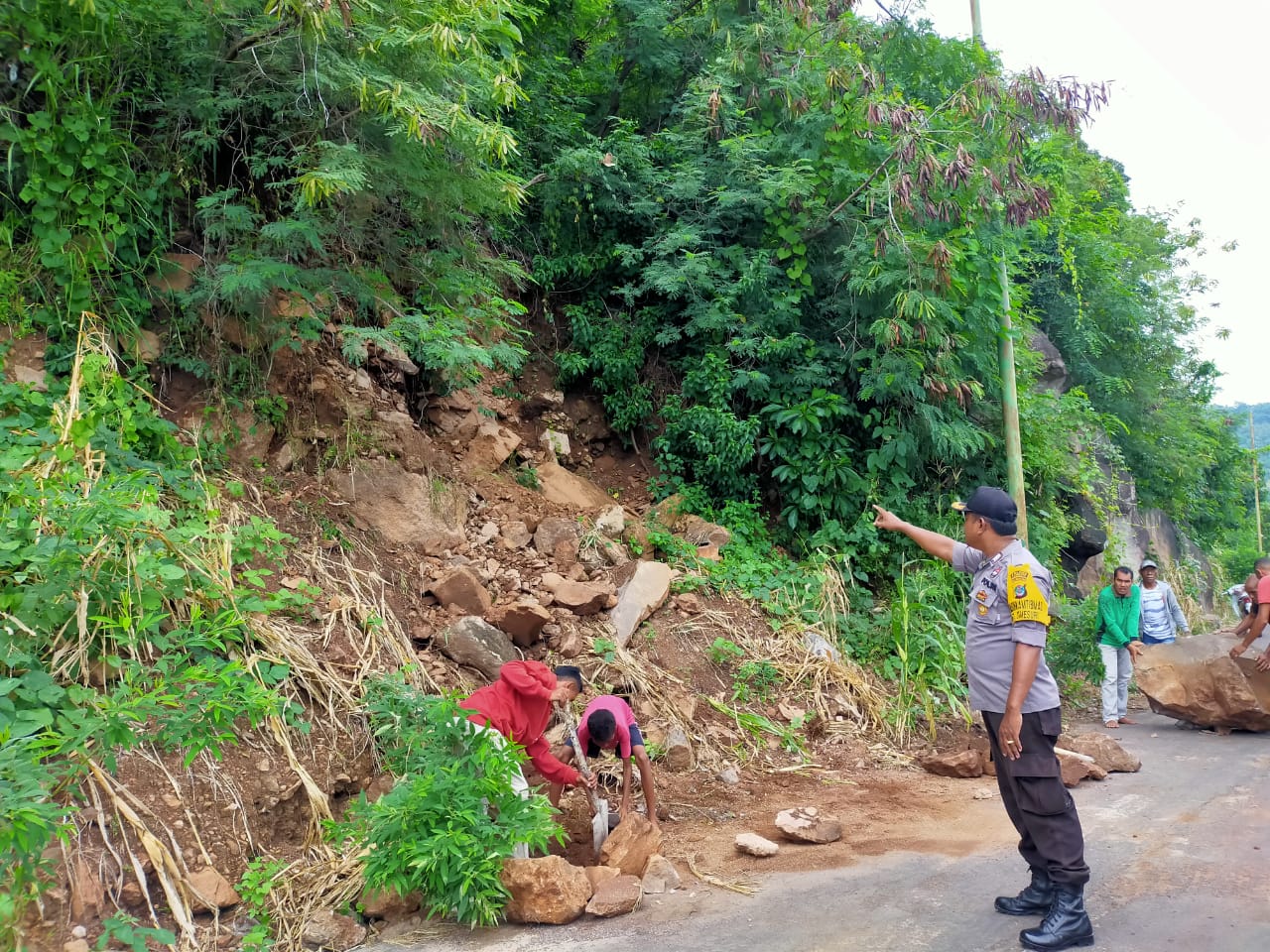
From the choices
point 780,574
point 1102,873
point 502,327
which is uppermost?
point 502,327

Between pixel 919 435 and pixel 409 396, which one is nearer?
pixel 409 396

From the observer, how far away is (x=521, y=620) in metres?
6.37

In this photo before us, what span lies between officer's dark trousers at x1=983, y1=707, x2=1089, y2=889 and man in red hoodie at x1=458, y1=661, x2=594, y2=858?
6.94 ft

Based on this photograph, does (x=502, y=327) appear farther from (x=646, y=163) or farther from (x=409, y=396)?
(x=646, y=163)

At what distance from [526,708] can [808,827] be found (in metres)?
1.62

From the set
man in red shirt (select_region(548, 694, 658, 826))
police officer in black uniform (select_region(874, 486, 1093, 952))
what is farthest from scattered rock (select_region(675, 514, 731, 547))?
police officer in black uniform (select_region(874, 486, 1093, 952))

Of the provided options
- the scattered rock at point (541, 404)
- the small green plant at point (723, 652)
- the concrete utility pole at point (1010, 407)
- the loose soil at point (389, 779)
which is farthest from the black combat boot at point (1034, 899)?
the scattered rock at point (541, 404)

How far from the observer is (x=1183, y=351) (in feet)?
62.4

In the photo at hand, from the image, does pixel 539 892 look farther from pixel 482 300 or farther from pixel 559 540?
pixel 482 300

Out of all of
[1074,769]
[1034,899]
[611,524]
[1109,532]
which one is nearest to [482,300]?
[611,524]

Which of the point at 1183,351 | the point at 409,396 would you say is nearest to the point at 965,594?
the point at 409,396

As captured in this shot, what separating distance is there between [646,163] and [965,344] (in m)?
3.69

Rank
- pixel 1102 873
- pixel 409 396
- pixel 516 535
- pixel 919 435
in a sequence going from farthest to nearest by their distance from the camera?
pixel 919 435
pixel 409 396
pixel 516 535
pixel 1102 873

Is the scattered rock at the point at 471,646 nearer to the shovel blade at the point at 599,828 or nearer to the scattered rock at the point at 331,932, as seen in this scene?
the shovel blade at the point at 599,828
